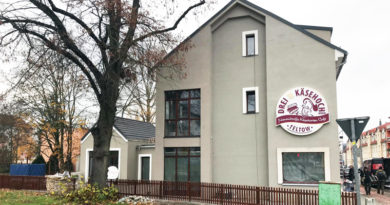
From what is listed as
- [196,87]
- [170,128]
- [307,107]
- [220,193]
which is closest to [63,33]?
[196,87]

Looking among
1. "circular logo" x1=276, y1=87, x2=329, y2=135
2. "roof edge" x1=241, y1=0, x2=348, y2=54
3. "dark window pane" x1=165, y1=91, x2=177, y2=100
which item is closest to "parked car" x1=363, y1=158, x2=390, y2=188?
"circular logo" x1=276, y1=87, x2=329, y2=135

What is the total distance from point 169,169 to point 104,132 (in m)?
3.95

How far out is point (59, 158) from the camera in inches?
1258

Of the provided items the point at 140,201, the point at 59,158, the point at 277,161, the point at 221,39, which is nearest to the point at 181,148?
the point at 140,201

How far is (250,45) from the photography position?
16953mm

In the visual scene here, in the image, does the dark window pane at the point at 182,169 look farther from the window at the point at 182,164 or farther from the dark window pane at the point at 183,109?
the dark window pane at the point at 183,109

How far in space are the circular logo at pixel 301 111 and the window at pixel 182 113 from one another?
408 cm

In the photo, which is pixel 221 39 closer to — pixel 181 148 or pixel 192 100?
pixel 192 100

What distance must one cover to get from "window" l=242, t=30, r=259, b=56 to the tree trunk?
21.1 feet

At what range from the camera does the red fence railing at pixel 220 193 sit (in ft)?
41.7

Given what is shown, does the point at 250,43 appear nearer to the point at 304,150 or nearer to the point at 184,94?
the point at 184,94

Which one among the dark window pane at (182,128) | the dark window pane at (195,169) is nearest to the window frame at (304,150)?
the dark window pane at (195,169)

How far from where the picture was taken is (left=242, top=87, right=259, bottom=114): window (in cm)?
1619

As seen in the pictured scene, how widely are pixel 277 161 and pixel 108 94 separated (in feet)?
26.1
